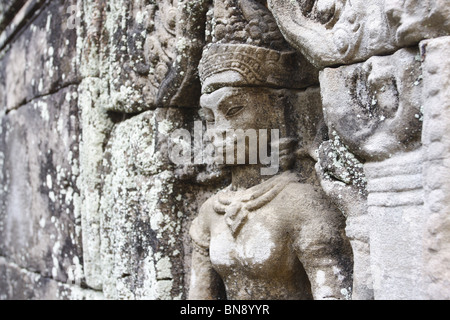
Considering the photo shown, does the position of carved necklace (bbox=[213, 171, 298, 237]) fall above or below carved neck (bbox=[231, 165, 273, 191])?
below

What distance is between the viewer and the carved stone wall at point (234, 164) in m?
1.14

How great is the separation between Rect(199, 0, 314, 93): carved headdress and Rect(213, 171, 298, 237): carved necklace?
292 millimetres

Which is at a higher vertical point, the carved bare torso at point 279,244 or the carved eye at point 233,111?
the carved eye at point 233,111

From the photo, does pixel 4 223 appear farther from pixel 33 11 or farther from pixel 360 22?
pixel 360 22

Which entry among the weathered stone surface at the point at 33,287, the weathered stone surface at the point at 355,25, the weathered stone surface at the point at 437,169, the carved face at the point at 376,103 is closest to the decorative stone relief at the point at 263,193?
the weathered stone surface at the point at 355,25

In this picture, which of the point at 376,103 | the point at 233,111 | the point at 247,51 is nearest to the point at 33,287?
the point at 233,111

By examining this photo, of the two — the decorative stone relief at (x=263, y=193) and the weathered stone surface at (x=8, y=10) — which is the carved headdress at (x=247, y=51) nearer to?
the decorative stone relief at (x=263, y=193)

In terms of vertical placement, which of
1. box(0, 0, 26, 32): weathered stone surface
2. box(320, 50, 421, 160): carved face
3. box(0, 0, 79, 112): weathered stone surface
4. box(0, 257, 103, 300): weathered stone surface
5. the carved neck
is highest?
box(0, 0, 26, 32): weathered stone surface

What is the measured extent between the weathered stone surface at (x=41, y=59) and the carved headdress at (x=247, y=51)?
4.01ft

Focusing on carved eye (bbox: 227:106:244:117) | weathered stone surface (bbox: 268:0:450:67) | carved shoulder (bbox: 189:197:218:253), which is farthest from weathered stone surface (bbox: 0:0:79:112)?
weathered stone surface (bbox: 268:0:450:67)

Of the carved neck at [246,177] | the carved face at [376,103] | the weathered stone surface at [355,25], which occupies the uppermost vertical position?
the weathered stone surface at [355,25]

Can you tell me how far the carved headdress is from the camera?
64.4 inches

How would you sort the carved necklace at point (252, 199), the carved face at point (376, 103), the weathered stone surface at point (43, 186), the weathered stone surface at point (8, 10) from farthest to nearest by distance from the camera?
the weathered stone surface at point (8, 10) → the weathered stone surface at point (43, 186) → the carved necklace at point (252, 199) → the carved face at point (376, 103)

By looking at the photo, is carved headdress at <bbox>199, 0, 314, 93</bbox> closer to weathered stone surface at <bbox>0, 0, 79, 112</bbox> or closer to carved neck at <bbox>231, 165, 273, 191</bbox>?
carved neck at <bbox>231, 165, 273, 191</bbox>
